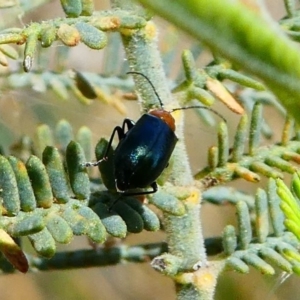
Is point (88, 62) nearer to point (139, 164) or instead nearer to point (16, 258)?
point (139, 164)

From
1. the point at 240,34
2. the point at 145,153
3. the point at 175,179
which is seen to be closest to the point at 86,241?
the point at 145,153

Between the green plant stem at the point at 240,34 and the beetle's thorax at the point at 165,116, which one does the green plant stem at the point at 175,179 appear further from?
the green plant stem at the point at 240,34

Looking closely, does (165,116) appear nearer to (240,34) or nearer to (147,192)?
(147,192)

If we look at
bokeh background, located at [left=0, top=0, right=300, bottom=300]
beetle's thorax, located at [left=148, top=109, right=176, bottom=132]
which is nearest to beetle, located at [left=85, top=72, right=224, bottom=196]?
beetle's thorax, located at [left=148, top=109, right=176, bottom=132]

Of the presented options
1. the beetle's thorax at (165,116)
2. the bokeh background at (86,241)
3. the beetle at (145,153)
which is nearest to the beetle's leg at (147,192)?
the beetle at (145,153)

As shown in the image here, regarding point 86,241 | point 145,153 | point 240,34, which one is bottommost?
point 86,241
